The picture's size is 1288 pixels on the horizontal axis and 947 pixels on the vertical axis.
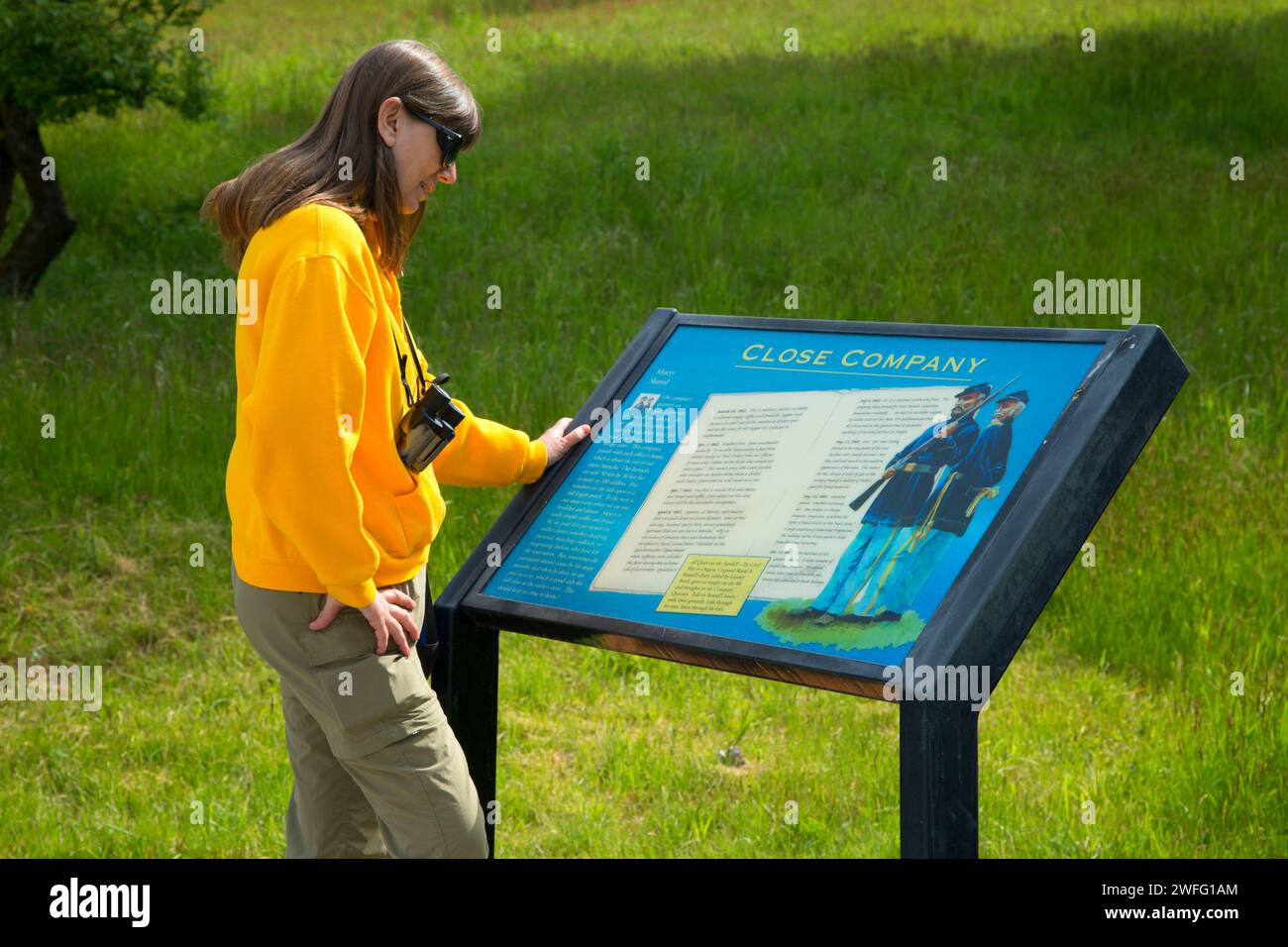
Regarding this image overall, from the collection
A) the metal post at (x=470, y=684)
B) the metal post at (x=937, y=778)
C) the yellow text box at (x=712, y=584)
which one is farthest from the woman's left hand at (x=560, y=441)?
the metal post at (x=937, y=778)

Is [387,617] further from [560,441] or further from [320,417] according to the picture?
[560,441]

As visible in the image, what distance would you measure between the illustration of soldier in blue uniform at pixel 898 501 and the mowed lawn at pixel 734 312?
1.80 metres

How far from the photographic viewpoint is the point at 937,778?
249 cm

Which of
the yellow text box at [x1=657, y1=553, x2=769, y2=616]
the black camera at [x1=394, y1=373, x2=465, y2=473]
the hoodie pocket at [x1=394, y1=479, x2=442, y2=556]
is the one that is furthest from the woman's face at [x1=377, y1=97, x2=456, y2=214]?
the yellow text box at [x1=657, y1=553, x2=769, y2=616]

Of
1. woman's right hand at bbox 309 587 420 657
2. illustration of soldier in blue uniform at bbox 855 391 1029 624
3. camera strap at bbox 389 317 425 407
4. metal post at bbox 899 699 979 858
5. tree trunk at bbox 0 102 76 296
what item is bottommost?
metal post at bbox 899 699 979 858

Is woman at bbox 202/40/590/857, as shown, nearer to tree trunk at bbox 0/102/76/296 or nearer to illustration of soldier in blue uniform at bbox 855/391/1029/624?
illustration of soldier in blue uniform at bbox 855/391/1029/624

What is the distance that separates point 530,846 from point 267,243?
7.82 ft

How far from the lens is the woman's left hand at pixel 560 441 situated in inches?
136

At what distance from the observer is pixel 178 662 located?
18.7 ft

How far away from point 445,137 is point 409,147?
0.07 m

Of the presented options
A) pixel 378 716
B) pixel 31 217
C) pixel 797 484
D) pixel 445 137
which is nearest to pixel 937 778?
pixel 797 484

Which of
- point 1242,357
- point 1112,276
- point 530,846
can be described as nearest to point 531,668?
point 530,846

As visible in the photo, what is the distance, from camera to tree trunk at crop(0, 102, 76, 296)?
987cm

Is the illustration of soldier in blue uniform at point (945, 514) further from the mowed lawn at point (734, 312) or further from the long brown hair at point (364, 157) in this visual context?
the mowed lawn at point (734, 312)
